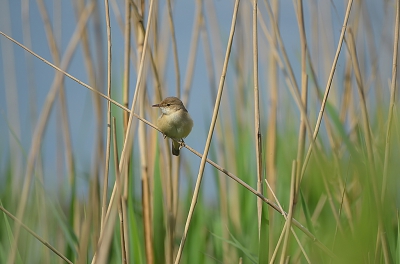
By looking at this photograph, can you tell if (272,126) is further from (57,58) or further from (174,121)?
(57,58)

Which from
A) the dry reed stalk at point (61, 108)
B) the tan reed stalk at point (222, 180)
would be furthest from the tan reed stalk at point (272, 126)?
the dry reed stalk at point (61, 108)

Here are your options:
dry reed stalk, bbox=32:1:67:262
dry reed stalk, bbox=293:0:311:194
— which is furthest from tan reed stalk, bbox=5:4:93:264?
dry reed stalk, bbox=293:0:311:194

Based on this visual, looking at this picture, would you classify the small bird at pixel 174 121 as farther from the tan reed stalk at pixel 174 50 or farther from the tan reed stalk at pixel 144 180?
the tan reed stalk at pixel 144 180

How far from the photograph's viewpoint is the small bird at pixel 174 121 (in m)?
2.47

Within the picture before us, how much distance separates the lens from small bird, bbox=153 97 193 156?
8.10ft

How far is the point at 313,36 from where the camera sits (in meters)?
2.34

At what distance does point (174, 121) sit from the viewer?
2504 millimetres

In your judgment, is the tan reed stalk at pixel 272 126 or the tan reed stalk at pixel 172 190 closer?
the tan reed stalk at pixel 172 190

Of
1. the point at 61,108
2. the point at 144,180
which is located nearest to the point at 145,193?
the point at 144,180

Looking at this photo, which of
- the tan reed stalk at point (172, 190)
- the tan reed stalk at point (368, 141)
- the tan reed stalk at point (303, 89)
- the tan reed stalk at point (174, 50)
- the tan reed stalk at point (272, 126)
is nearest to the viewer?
the tan reed stalk at point (368, 141)

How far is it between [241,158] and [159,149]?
0.43m

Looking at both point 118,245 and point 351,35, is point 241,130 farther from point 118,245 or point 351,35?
point 118,245

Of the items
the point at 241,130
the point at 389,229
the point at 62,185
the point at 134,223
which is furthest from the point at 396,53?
the point at 62,185

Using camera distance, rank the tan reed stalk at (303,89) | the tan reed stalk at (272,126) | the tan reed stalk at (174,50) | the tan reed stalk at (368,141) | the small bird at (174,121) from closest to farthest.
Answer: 1. the tan reed stalk at (368,141)
2. the tan reed stalk at (303,89)
3. the tan reed stalk at (174,50)
4. the tan reed stalk at (272,126)
5. the small bird at (174,121)
